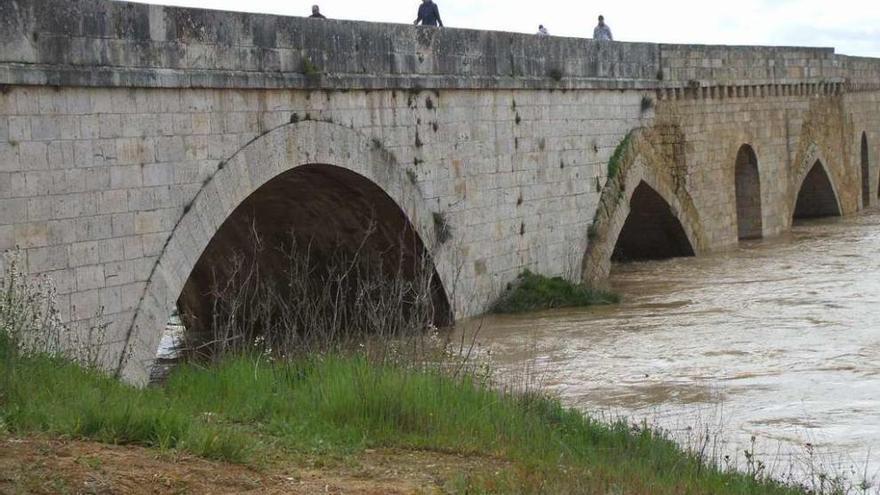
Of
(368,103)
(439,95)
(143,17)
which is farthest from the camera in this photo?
(439,95)

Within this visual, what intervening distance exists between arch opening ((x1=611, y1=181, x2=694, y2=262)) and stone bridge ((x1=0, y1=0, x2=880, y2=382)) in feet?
0.13

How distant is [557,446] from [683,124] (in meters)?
14.5

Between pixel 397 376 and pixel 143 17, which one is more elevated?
pixel 143 17

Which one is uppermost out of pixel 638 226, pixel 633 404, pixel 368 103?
pixel 368 103

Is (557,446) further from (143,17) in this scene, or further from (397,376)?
(143,17)

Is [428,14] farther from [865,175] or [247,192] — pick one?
[865,175]

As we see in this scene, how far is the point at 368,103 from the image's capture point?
1305 cm

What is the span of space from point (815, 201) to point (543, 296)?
1470 cm

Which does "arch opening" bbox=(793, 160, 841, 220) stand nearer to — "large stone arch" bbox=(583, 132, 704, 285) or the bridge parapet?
"large stone arch" bbox=(583, 132, 704, 285)

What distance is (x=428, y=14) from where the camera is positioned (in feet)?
59.1

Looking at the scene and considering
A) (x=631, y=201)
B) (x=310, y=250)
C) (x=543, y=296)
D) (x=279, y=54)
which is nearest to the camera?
(x=279, y=54)

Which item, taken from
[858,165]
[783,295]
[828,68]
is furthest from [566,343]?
Answer: [858,165]

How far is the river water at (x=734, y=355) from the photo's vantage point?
915 cm

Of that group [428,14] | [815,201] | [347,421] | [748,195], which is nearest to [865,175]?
[815,201]
